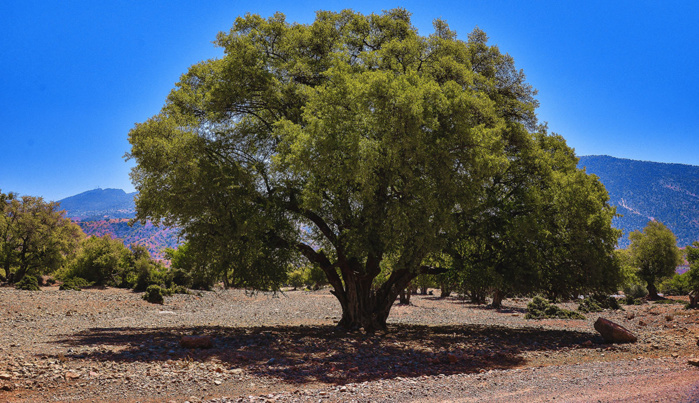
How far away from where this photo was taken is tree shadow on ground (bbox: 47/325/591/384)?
11734 millimetres

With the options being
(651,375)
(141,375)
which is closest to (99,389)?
(141,375)

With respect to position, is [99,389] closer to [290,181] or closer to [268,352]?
[268,352]

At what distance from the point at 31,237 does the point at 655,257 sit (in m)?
76.5

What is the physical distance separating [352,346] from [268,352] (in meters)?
3.23

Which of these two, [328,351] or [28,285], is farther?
[28,285]

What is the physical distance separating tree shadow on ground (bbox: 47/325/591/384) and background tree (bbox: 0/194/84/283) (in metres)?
35.2

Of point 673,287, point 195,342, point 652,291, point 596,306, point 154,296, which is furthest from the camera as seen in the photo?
point 673,287

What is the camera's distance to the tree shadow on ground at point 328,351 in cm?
1173

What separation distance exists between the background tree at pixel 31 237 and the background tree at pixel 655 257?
7240cm

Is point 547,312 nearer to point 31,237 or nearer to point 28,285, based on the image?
point 28,285

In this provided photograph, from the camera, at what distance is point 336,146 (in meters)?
14.4

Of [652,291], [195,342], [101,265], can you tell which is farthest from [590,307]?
[101,265]

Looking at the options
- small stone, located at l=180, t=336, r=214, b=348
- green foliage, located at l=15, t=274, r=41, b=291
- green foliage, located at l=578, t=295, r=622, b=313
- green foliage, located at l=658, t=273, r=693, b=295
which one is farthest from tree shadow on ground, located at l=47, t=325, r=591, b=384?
green foliage, located at l=658, t=273, r=693, b=295

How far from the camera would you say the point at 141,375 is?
1009 cm
